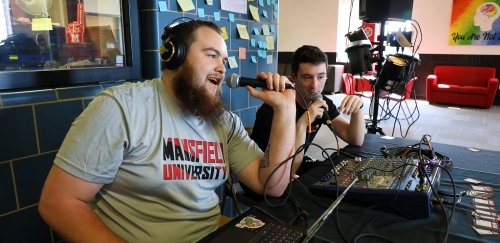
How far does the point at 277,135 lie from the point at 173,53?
41cm

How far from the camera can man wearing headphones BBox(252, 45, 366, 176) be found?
139cm

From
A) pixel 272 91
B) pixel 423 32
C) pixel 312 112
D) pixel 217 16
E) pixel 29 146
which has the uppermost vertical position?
pixel 423 32

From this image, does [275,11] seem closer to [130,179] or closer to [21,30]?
[21,30]

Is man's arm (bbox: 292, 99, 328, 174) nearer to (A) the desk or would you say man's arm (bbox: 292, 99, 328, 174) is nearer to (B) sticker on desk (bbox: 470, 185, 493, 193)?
(A) the desk

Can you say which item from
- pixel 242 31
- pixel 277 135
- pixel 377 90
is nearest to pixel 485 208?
pixel 277 135

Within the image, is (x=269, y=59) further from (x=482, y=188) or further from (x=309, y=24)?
(x=309, y=24)

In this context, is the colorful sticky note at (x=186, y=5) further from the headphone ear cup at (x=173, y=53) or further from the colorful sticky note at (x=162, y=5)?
the headphone ear cup at (x=173, y=53)

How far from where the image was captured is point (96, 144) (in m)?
0.82

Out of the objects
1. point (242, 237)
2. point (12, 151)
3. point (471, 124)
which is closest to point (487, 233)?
point (242, 237)

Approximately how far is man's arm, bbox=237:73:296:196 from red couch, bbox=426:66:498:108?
6427mm

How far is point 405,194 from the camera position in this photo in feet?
2.85

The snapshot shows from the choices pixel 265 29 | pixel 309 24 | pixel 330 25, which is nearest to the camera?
pixel 265 29

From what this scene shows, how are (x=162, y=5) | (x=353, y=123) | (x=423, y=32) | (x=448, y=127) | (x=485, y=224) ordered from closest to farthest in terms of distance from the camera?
(x=485, y=224)
(x=353, y=123)
(x=162, y=5)
(x=448, y=127)
(x=423, y=32)

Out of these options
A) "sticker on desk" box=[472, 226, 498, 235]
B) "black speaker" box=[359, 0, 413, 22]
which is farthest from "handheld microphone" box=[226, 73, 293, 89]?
"black speaker" box=[359, 0, 413, 22]
